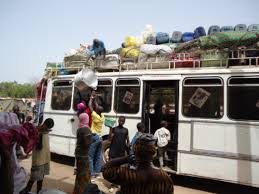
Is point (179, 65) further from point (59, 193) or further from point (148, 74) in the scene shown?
point (59, 193)

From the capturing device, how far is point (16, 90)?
73.4m

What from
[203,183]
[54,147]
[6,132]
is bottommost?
[203,183]

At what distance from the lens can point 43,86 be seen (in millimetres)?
10031

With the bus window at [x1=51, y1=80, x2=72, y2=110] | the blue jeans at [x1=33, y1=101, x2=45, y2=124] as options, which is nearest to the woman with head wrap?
the bus window at [x1=51, y1=80, x2=72, y2=110]

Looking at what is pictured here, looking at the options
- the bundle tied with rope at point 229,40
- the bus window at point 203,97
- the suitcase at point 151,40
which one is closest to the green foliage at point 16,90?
the suitcase at point 151,40

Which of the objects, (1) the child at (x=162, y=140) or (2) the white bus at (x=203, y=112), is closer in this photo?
(2) the white bus at (x=203, y=112)

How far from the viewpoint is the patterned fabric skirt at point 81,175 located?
4.99m

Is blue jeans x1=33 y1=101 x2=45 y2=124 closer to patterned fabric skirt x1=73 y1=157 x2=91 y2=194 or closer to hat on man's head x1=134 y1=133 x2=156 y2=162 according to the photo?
patterned fabric skirt x1=73 y1=157 x2=91 y2=194

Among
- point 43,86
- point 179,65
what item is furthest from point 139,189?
point 43,86

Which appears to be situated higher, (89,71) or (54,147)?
(89,71)

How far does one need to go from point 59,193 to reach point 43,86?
7.82m

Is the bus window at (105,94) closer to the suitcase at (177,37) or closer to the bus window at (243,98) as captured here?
the suitcase at (177,37)

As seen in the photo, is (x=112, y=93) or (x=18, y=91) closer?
(x=112, y=93)

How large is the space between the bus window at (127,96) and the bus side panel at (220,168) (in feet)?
5.83
